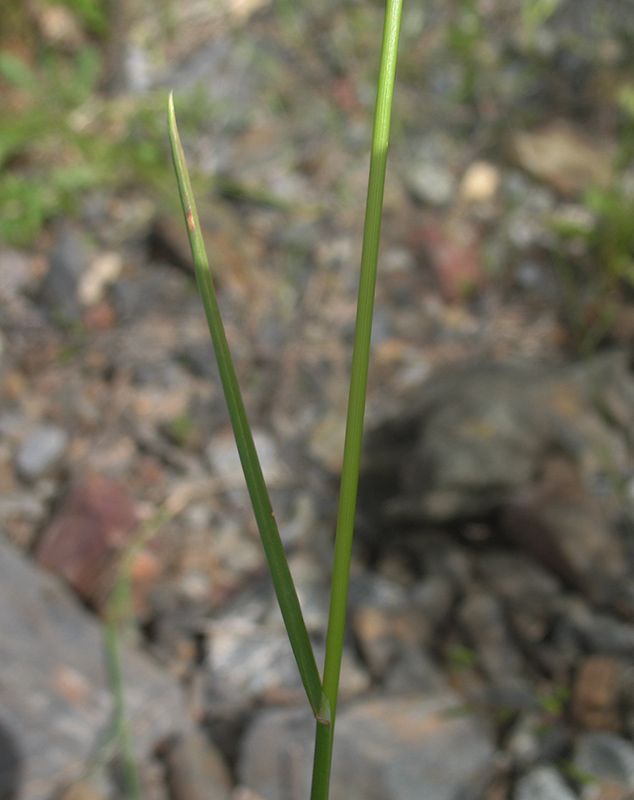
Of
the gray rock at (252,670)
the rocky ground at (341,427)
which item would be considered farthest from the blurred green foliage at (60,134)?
the gray rock at (252,670)

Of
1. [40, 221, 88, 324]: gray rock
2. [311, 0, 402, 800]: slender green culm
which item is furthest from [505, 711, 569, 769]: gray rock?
[40, 221, 88, 324]: gray rock

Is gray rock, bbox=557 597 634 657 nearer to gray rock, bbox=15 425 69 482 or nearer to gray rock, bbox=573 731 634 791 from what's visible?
gray rock, bbox=573 731 634 791

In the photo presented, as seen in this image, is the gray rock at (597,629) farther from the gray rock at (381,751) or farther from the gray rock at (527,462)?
the gray rock at (381,751)

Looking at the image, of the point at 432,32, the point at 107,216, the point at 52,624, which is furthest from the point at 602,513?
the point at 432,32

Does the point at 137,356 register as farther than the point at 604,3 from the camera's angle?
No

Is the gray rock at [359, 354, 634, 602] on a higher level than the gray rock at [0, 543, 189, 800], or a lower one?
higher

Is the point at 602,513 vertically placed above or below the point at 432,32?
below

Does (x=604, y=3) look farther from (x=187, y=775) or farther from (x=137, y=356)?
(x=187, y=775)

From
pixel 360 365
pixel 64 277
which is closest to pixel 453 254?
pixel 64 277
